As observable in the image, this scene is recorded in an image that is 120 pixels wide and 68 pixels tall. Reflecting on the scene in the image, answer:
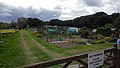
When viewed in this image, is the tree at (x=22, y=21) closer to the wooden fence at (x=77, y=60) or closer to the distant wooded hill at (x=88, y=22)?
the distant wooded hill at (x=88, y=22)

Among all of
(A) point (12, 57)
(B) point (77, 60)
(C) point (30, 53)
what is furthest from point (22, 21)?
(B) point (77, 60)

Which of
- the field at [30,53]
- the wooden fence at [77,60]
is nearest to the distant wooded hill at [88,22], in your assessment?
the field at [30,53]

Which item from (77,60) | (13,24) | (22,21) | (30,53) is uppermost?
(22,21)

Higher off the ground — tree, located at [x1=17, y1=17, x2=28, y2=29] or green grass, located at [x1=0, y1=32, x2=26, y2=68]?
tree, located at [x1=17, y1=17, x2=28, y2=29]

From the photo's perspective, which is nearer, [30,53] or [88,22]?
[30,53]

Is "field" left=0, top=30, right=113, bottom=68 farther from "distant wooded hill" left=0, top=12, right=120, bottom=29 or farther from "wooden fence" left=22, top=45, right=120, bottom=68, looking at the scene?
"distant wooded hill" left=0, top=12, right=120, bottom=29

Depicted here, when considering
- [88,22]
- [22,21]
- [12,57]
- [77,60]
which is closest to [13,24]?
[22,21]

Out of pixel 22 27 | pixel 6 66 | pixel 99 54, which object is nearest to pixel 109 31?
pixel 6 66

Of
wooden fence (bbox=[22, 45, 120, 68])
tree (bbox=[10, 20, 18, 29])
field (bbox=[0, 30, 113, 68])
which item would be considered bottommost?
field (bbox=[0, 30, 113, 68])

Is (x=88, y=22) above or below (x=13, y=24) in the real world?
above

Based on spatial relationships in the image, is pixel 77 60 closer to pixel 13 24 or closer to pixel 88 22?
pixel 88 22

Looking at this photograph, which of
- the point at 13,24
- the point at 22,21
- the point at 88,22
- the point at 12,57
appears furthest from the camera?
the point at 22,21

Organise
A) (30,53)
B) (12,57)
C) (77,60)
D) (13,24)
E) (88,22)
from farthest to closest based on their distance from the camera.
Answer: (13,24)
(88,22)
(30,53)
(12,57)
(77,60)

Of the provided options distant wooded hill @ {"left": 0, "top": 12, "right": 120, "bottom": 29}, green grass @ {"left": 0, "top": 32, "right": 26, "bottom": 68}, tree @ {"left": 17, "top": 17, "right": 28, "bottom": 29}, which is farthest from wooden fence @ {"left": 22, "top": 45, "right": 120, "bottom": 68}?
tree @ {"left": 17, "top": 17, "right": 28, "bottom": 29}
